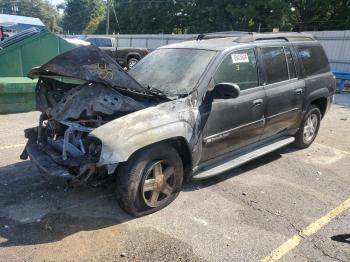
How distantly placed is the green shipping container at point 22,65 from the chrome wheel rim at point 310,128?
5.72 metres

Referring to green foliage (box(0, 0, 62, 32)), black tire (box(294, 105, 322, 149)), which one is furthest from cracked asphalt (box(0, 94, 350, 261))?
green foliage (box(0, 0, 62, 32))

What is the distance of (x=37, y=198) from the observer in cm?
447

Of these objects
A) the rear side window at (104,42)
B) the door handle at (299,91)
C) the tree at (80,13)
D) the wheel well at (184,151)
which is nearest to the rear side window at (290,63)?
the door handle at (299,91)

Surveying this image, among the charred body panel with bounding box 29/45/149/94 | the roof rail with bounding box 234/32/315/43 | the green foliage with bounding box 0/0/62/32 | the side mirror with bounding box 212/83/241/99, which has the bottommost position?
the green foliage with bounding box 0/0/62/32

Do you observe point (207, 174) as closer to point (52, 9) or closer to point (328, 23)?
point (328, 23)

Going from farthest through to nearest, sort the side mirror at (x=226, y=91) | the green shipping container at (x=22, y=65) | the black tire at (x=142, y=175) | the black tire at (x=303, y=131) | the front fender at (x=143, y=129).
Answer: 1. the green shipping container at (x=22, y=65)
2. the black tire at (x=303, y=131)
3. the side mirror at (x=226, y=91)
4. the black tire at (x=142, y=175)
5. the front fender at (x=143, y=129)

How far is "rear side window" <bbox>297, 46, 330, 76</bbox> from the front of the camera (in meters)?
6.10

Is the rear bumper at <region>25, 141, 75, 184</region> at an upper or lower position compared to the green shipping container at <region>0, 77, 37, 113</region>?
upper

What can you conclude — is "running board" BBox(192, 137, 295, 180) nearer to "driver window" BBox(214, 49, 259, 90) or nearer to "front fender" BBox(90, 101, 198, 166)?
"front fender" BBox(90, 101, 198, 166)

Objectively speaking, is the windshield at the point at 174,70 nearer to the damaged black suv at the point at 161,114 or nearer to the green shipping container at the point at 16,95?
the damaged black suv at the point at 161,114

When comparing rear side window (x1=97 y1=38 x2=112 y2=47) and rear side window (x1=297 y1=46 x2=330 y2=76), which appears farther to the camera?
rear side window (x1=97 y1=38 x2=112 y2=47)

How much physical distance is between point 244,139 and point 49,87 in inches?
105

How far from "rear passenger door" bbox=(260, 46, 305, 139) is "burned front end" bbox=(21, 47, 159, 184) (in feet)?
6.07

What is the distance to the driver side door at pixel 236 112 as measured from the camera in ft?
14.9
